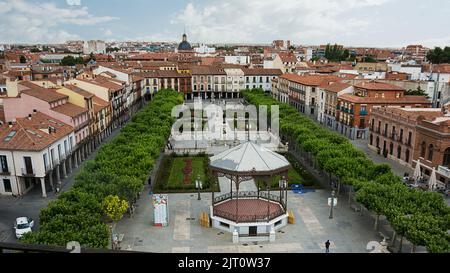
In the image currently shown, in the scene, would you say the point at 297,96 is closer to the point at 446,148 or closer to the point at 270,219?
the point at 446,148

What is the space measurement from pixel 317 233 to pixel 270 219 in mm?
4779

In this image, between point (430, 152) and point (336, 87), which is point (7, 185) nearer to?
point (430, 152)

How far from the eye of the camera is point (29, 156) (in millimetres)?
46062

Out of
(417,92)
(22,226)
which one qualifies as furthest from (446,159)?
(22,226)

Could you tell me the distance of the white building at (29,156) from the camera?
151 ft

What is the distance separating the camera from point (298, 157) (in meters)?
66.3

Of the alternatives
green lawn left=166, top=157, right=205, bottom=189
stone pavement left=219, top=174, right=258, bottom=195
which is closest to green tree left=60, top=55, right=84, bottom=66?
green lawn left=166, top=157, right=205, bottom=189

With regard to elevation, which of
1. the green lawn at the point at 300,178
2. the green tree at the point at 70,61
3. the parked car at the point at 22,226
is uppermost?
the green tree at the point at 70,61

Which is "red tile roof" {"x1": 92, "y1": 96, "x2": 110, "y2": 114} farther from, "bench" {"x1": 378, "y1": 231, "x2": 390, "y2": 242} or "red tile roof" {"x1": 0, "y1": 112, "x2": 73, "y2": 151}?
"bench" {"x1": 378, "y1": 231, "x2": 390, "y2": 242}

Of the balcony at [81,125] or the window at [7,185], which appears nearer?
the window at [7,185]

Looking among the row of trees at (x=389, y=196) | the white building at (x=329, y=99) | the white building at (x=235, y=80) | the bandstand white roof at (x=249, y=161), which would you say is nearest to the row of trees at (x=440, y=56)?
the white building at (x=235, y=80)

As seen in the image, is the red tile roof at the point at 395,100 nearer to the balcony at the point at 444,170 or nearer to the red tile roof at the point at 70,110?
the balcony at the point at 444,170

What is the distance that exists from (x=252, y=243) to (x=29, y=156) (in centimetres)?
2905
